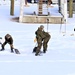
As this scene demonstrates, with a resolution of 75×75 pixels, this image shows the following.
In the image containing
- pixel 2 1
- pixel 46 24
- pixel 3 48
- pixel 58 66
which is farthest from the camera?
pixel 2 1

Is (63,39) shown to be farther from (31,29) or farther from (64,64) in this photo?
(64,64)

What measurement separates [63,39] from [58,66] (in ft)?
20.0

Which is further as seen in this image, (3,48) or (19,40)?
(19,40)

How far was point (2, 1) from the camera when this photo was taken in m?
38.5

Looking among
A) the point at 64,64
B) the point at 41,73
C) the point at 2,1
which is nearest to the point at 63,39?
the point at 64,64

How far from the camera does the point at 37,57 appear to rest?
16.1 meters

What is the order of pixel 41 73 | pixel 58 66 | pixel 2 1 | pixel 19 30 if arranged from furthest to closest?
1. pixel 2 1
2. pixel 19 30
3. pixel 58 66
4. pixel 41 73

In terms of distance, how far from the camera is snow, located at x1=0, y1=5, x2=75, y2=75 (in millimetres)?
13859

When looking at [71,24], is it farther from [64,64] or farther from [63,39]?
[64,64]

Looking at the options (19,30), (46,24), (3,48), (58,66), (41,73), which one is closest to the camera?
(41,73)

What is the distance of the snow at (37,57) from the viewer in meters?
13.9

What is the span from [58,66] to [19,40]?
5.99 meters

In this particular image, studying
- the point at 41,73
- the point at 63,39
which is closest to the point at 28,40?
the point at 63,39

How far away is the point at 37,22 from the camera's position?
87.8ft
